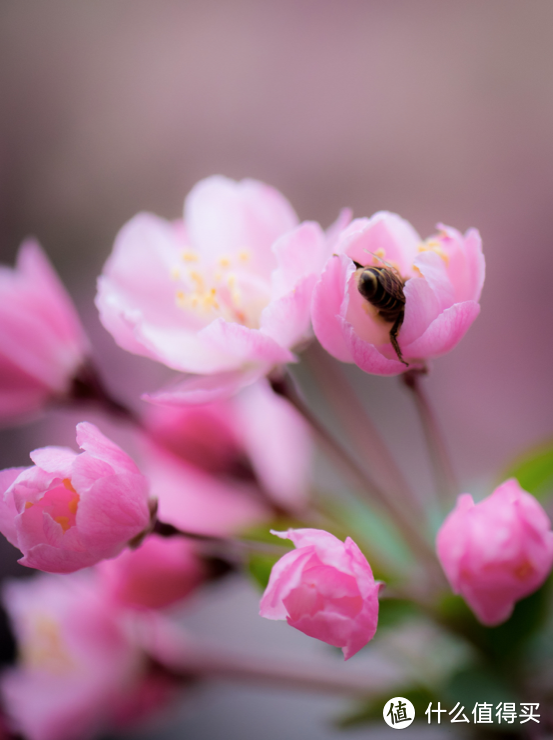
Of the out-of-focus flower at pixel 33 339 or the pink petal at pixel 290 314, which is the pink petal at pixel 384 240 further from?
the out-of-focus flower at pixel 33 339

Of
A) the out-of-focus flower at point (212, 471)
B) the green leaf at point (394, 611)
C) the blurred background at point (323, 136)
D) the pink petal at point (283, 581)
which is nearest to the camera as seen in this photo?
the pink petal at point (283, 581)

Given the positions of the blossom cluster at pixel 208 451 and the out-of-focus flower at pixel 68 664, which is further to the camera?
the out-of-focus flower at pixel 68 664

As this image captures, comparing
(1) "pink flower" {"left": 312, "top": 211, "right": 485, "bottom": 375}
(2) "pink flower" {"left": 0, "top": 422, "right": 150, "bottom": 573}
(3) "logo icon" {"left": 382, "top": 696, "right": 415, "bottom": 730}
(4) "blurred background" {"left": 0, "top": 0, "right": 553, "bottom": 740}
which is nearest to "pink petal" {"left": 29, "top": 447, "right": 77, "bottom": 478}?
(2) "pink flower" {"left": 0, "top": 422, "right": 150, "bottom": 573}

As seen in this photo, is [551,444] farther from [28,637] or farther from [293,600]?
A: [28,637]

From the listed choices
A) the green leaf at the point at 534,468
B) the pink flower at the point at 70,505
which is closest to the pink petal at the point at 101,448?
the pink flower at the point at 70,505

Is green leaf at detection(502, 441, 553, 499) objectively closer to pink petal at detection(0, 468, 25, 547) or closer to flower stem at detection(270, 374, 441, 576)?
flower stem at detection(270, 374, 441, 576)

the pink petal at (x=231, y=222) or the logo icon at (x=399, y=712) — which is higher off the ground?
the pink petal at (x=231, y=222)

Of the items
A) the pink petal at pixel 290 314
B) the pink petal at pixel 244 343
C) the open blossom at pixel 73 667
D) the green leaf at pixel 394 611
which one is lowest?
the open blossom at pixel 73 667
